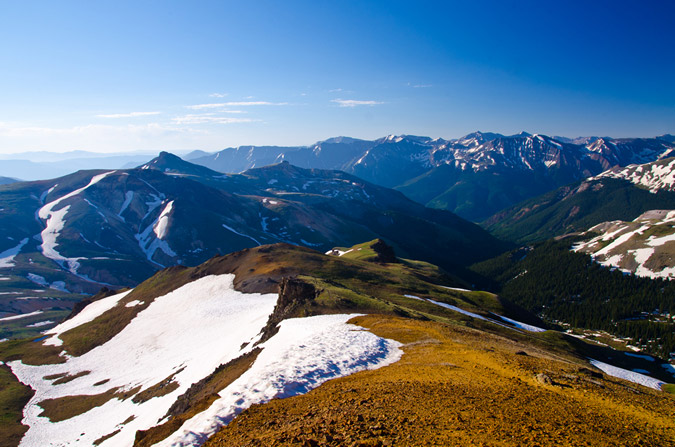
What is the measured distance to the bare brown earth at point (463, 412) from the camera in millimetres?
14117

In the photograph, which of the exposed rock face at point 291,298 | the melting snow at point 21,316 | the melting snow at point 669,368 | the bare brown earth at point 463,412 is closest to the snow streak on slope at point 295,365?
the bare brown earth at point 463,412

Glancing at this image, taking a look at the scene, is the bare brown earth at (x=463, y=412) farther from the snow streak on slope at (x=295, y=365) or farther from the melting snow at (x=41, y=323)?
the melting snow at (x=41, y=323)

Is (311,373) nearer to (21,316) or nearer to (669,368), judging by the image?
(669,368)

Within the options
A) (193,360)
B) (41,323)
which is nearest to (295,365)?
(193,360)

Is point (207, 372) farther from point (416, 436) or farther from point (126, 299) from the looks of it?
point (126, 299)

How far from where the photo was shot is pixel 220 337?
5797 centimetres

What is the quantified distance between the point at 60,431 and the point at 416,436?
57.6 m

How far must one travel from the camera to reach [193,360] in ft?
169

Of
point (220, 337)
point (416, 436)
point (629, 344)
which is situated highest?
point (416, 436)

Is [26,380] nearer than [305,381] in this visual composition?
No

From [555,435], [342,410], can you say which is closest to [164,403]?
Answer: [342,410]

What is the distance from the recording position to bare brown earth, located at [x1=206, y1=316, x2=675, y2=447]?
14117 millimetres

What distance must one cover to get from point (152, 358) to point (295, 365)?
51607 mm

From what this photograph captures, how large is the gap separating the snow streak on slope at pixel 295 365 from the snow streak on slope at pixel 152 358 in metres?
13.0
